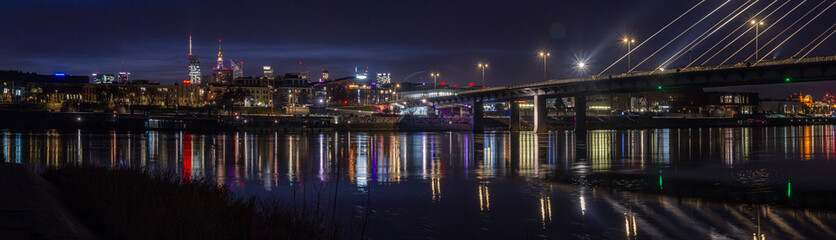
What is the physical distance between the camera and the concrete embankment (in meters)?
8.24

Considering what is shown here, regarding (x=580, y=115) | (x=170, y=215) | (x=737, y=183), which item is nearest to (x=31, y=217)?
(x=170, y=215)

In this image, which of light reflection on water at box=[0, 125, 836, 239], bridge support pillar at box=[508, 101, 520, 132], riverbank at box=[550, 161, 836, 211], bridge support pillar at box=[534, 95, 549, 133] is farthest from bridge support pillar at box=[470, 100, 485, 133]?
riverbank at box=[550, 161, 836, 211]

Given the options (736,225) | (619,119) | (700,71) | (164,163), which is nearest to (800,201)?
(736,225)

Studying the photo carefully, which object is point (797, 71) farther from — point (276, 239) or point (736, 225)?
point (276, 239)

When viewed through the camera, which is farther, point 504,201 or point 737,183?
point 737,183

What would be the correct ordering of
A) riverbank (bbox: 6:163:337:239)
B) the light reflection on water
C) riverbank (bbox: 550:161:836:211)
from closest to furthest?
1. riverbank (bbox: 6:163:337:239)
2. the light reflection on water
3. riverbank (bbox: 550:161:836:211)

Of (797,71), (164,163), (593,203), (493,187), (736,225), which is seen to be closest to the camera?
(736,225)

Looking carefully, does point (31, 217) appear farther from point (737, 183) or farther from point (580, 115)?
point (580, 115)

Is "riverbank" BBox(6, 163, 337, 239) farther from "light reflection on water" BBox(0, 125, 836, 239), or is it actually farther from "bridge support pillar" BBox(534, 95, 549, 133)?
"bridge support pillar" BBox(534, 95, 549, 133)

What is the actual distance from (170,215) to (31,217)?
2.45 m

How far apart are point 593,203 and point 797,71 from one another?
59.3 metres

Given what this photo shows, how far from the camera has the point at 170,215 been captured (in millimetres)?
11539

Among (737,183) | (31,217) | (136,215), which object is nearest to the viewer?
(31,217)

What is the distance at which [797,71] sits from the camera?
6844cm
